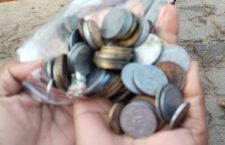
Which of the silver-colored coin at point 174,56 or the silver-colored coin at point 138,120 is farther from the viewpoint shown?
the silver-colored coin at point 174,56

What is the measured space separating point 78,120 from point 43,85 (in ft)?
0.50

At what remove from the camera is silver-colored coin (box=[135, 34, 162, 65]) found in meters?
1.14

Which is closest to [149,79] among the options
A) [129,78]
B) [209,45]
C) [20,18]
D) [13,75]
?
[129,78]

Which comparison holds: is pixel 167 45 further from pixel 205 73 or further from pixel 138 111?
pixel 205 73

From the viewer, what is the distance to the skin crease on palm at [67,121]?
982 millimetres

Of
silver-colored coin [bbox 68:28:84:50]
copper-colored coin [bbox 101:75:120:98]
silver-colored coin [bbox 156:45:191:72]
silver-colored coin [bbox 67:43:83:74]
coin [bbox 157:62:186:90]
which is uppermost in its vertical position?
silver-colored coin [bbox 68:28:84:50]

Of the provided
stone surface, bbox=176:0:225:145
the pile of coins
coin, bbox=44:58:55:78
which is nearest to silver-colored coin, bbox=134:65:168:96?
the pile of coins

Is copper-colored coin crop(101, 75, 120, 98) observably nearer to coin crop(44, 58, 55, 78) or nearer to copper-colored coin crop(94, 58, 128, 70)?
copper-colored coin crop(94, 58, 128, 70)

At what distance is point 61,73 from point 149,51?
25cm

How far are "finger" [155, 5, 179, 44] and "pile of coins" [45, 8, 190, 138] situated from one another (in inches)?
2.7

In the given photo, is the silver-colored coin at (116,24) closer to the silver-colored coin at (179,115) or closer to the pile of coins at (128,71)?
the pile of coins at (128,71)

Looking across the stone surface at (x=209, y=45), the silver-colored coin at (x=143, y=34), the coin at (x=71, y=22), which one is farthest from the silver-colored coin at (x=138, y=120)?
Result: the stone surface at (x=209, y=45)

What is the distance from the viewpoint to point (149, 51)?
113 centimetres

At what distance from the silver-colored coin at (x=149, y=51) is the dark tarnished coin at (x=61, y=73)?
0.67 ft
